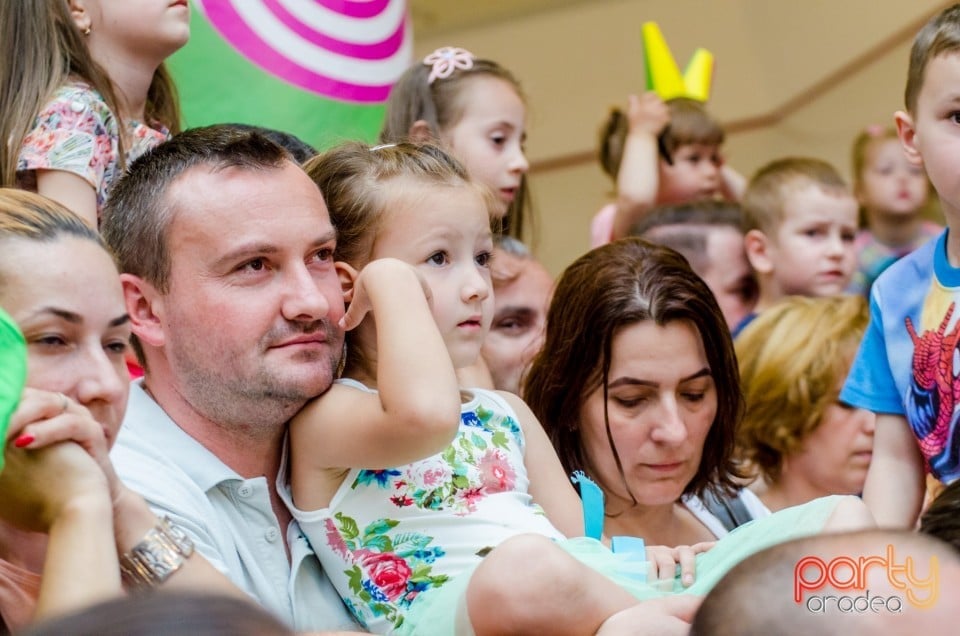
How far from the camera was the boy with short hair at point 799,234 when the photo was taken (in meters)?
3.27

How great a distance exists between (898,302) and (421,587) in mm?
876

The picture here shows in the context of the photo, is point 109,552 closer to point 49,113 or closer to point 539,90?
point 49,113

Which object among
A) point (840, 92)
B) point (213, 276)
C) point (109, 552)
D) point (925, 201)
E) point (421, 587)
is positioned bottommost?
point (421, 587)

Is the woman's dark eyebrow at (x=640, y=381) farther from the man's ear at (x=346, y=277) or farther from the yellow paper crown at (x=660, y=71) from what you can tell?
the yellow paper crown at (x=660, y=71)

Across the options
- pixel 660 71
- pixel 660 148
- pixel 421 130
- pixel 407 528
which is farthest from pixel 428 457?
pixel 660 71

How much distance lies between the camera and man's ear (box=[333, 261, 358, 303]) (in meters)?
1.81

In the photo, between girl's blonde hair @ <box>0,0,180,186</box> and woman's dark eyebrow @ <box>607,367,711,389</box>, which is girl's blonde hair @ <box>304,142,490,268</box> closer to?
woman's dark eyebrow @ <box>607,367,711,389</box>

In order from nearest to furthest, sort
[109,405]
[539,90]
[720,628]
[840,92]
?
[720,628] < [109,405] < [840,92] < [539,90]

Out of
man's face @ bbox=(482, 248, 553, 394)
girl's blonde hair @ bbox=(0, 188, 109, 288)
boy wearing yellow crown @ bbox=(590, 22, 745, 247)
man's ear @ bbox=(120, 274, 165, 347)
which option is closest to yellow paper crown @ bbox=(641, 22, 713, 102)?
boy wearing yellow crown @ bbox=(590, 22, 745, 247)

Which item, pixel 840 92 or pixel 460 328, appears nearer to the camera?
pixel 460 328

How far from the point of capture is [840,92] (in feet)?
16.4

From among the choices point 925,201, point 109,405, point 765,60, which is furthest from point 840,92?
point 109,405

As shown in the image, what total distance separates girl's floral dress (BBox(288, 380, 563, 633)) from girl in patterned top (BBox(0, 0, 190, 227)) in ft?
2.13

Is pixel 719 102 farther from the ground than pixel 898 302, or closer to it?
farther from the ground
